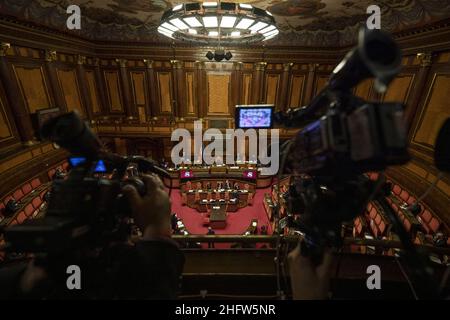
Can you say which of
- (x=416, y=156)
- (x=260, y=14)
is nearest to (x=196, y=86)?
(x=260, y=14)

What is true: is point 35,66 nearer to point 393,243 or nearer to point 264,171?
point 264,171

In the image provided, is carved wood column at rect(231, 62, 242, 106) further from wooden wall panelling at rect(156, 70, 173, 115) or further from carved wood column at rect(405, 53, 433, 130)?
carved wood column at rect(405, 53, 433, 130)

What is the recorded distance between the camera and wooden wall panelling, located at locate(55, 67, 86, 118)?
386 inches

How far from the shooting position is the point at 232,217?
10273 millimetres

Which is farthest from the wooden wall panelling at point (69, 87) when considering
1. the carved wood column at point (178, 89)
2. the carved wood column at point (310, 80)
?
the carved wood column at point (310, 80)

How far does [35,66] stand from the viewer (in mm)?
8492

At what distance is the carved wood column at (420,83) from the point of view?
7242 millimetres

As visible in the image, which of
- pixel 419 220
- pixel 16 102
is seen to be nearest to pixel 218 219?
pixel 419 220

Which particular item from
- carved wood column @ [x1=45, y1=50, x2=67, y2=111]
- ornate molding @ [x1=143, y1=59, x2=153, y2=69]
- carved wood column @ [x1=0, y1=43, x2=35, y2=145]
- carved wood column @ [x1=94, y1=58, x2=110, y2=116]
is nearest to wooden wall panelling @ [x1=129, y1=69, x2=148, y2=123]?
ornate molding @ [x1=143, y1=59, x2=153, y2=69]

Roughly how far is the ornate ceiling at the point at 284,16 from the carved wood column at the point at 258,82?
120 cm

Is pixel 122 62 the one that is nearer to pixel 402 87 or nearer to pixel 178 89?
pixel 178 89

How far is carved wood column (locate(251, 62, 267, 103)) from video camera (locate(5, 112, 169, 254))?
12.7m

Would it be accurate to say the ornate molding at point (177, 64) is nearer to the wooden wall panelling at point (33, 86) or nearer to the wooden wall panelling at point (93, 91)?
the wooden wall panelling at point (93, 91)
